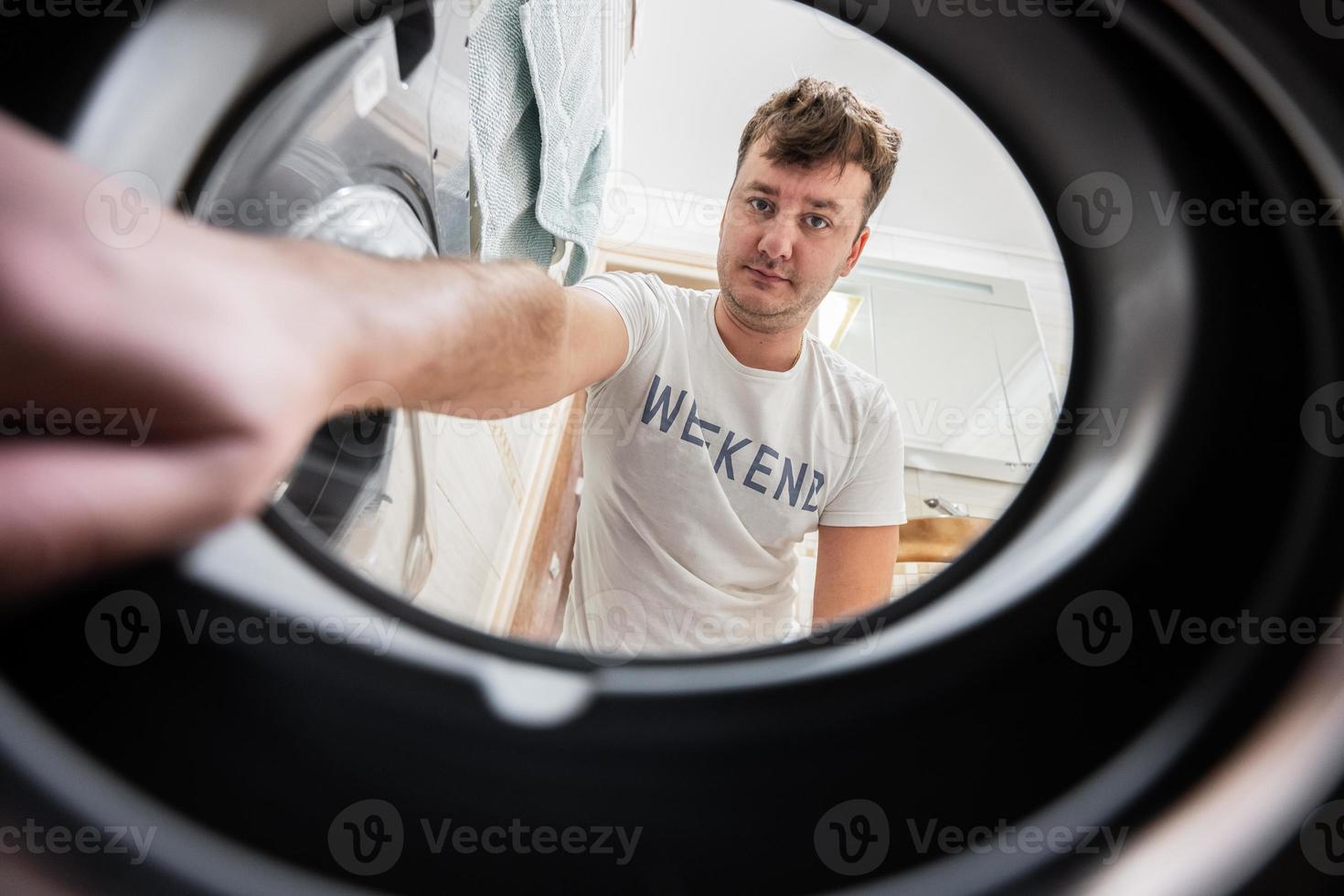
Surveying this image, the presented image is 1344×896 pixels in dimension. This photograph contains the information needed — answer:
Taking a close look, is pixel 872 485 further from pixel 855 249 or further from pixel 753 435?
pixel 855 249

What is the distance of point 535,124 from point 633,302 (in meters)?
0.25

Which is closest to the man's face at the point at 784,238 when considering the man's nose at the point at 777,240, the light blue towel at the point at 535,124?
the man's nose at the point at 777,240

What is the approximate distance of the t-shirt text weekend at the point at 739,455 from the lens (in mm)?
1027

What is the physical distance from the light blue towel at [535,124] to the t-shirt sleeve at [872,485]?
50cm

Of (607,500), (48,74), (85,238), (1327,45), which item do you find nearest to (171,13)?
(48,74)

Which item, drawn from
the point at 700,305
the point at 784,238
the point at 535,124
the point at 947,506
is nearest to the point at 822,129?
the point at 784,238

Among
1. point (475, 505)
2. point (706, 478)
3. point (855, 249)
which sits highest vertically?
point (855, 249)

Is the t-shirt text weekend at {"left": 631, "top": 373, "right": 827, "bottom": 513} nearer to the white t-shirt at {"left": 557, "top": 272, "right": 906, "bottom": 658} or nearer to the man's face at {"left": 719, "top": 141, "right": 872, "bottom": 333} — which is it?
the white t-shirt at {"left": 557, "top": 272, "right": 906, "bottom": 658}

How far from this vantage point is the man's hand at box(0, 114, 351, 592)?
0.59 ft

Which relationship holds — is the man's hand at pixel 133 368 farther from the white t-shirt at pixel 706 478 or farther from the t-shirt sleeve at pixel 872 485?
the t-shirt sleeve at pixel 872 485

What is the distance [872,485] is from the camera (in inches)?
43.3

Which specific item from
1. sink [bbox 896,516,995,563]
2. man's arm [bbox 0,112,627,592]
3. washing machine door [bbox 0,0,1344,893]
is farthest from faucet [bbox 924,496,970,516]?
man's arm [bbox 0,112,627,592]

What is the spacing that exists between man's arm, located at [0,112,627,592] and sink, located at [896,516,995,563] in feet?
5.04

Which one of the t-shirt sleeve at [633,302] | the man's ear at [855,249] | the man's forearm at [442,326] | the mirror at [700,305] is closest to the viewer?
the man's forearm at [442,326]
